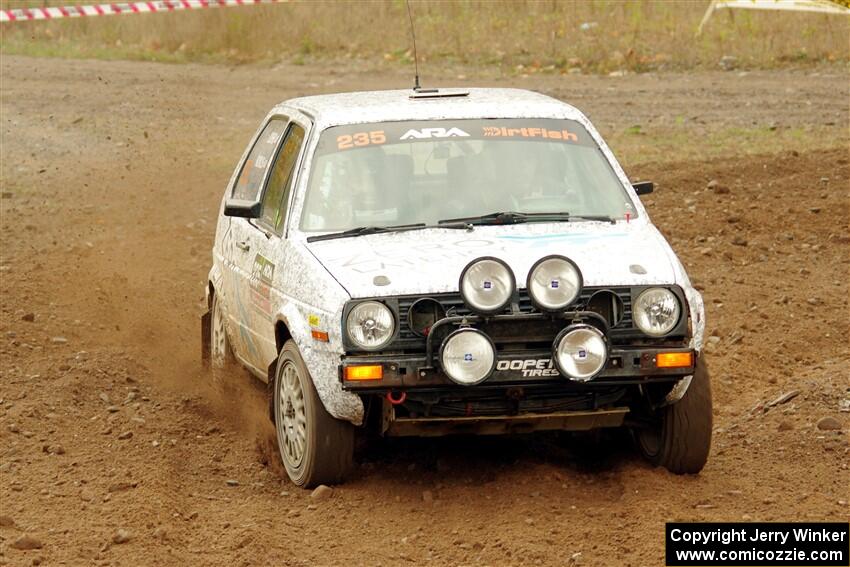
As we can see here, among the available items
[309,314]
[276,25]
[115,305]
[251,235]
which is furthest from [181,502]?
[276,25]

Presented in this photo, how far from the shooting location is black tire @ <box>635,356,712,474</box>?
6898 mm

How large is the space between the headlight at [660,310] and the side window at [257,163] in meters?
2.51

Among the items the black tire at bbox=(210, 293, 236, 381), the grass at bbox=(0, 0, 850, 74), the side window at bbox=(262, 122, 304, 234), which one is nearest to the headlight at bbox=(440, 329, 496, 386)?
the side window at bbox=(262, 122, 304, 234)

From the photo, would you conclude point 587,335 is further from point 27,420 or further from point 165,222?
A: point 165,222

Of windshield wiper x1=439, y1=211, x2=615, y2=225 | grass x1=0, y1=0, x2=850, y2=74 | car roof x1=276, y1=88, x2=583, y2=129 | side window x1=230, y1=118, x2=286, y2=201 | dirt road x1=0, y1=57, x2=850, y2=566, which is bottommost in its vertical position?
dirt road x1=0, y1=57, x2=850, y2=566

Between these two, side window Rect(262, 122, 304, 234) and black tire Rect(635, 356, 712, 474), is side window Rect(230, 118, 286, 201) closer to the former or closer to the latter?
side window Rect(262, 122, 304, 234)

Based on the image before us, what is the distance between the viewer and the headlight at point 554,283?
20.8 ft

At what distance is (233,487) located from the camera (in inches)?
282

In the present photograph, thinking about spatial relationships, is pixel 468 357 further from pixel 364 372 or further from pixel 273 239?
pixel 273 239

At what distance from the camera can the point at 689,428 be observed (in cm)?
690

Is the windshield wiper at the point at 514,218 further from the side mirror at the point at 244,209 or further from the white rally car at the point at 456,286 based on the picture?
the side mirror at the point at 244,209

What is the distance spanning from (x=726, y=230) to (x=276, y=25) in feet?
50.4

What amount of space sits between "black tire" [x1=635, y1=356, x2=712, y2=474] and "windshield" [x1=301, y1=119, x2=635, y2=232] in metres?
0.98

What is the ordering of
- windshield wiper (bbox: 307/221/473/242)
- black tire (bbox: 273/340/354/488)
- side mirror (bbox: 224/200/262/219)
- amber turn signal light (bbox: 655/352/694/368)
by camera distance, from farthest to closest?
side mirror (bbox: 224/200/262/219)
windshield wiper (bbox: 307/221/473/242)
black tire (bbox: 273/340/354/488)
amber turn signal light (bbox: 655/352/694/368)
